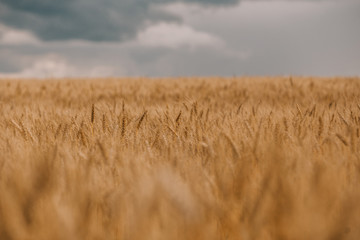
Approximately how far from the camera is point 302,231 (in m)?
0.68

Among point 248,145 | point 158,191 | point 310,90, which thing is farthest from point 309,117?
point 310,90

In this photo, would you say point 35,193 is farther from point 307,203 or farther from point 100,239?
point 307,203

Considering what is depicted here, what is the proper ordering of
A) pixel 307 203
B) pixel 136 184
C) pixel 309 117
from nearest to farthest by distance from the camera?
pixel 307 203
pixel 136 184
pixel 309 117

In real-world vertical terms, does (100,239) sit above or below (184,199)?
below

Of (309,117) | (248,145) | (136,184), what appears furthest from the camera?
(309,117)

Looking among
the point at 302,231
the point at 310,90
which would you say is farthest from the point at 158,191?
the point at 310,90

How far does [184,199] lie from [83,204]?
23 cm

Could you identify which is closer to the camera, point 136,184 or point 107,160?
point 136,184

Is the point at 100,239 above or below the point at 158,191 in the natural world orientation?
below

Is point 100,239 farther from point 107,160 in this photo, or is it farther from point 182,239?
point 107,160

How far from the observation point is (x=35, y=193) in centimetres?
76

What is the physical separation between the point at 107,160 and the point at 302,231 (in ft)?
2.52

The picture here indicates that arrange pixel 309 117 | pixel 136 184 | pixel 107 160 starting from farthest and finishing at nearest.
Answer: pixel 309 117 → pixel 107 160 → pixel 136 184

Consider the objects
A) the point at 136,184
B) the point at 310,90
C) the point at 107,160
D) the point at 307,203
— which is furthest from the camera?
the point at 310,90
